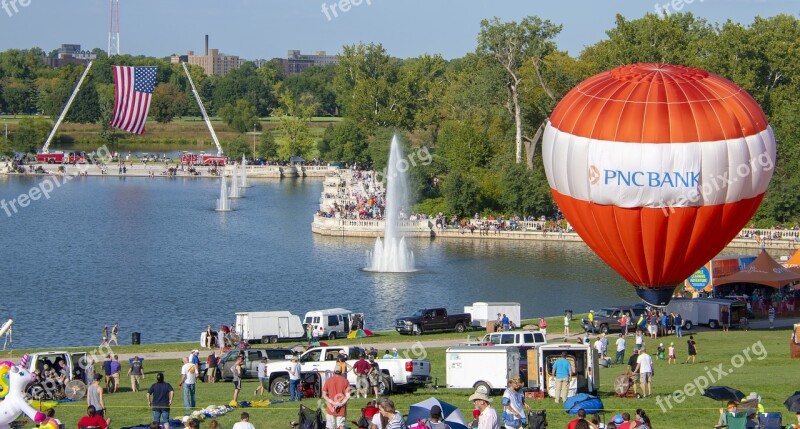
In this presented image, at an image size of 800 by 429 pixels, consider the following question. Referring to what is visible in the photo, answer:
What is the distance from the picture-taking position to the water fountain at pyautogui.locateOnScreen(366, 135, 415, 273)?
80.4 metres

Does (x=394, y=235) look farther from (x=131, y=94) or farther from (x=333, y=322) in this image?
(x=131, y=94)

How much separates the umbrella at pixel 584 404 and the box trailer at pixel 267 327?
24060mm

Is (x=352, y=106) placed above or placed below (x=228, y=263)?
above

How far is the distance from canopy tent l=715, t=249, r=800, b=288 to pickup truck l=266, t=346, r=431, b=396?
89.3 ft

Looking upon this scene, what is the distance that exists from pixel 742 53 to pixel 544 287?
44.6m

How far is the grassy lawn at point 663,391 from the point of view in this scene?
29.6 m

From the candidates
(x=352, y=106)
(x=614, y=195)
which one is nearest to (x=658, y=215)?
(x=614, y=195)

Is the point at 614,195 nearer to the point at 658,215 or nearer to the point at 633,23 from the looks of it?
the point at 658,215

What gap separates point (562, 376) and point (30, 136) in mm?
146144

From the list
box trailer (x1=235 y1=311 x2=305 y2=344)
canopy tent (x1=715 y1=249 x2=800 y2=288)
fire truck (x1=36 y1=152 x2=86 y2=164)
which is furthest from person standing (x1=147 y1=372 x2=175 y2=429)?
fire truck (x1=36 y1=152 x2=86 y2=164)

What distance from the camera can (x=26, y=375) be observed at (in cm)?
2419

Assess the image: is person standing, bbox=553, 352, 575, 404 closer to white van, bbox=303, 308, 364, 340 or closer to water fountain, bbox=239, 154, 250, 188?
white van, bbox=303, 308, 364, 340

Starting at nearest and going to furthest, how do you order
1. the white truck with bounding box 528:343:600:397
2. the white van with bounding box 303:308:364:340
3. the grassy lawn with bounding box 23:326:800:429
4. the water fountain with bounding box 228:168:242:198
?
the grassy lawn with bounding box 23:326:800:429 < the white truck with bounding box 528:343:600:397 < the white van with bounding box 303:308:364:340 < the water fountain with bounding box 228:168:242:198

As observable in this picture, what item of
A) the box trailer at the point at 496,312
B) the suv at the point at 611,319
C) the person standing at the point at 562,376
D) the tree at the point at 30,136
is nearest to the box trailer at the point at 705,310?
the suv at the point at 611,319
